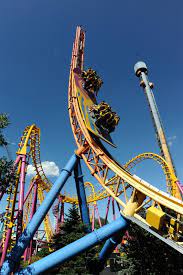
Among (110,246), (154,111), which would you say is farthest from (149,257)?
(154,111)

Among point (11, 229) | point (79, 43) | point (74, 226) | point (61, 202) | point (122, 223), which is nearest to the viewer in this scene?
point (122, 223)

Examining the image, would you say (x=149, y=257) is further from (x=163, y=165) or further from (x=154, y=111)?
(x=154, y=111)

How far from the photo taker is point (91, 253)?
448 inches

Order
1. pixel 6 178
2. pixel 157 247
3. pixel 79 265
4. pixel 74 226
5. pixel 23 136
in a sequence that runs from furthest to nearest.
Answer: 1. pixel 23 136
2. pixel 74 226
3. pixel 157 247
4. pixel 79 265
5. pixel 6 178

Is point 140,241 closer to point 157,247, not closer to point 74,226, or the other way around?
point 157,247

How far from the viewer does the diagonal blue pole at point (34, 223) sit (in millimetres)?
9273

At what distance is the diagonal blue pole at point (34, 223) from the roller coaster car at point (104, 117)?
2691mm

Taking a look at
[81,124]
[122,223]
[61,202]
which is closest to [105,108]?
[81,124]

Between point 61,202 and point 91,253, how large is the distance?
16966 mm

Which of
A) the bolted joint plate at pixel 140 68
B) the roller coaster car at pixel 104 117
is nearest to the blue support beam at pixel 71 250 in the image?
the roller coaster car at pixel 104 117

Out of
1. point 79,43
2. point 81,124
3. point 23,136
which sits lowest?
point 81,124

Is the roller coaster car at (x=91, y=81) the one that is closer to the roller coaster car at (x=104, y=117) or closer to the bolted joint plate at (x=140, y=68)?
the roller coaster car at (x=104, y=117)

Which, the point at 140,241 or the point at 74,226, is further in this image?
the point at 74,226

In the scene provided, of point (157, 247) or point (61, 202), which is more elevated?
point (61, 202)
